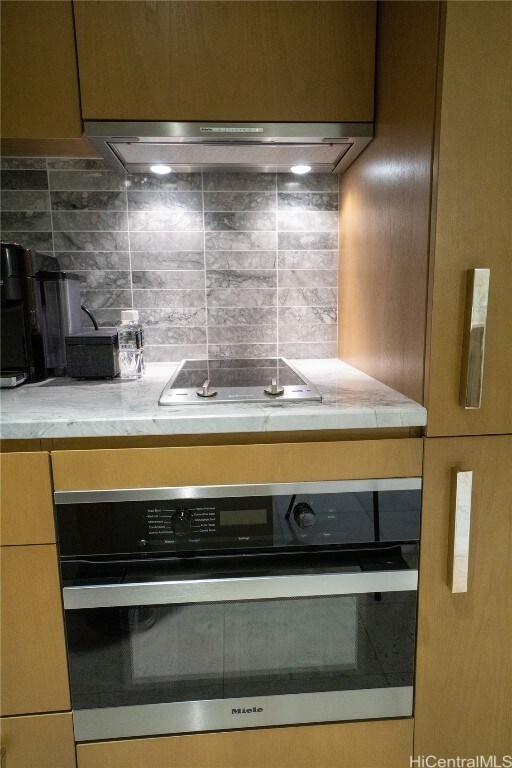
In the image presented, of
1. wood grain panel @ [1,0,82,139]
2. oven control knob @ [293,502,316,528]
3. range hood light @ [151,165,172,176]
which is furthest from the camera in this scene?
range hood light @ [151,165,172,176]

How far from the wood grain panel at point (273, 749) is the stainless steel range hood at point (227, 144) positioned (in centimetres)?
132

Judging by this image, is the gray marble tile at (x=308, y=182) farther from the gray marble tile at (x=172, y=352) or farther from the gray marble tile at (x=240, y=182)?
the gray marble tile at (x=172, y=352)

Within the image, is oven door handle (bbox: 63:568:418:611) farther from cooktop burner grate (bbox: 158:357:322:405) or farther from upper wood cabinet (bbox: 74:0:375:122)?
upper wood cabinet (bbox: 74:0:375:122)

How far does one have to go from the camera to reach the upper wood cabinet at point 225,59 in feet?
3.29

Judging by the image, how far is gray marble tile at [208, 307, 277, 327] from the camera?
4.80 ft

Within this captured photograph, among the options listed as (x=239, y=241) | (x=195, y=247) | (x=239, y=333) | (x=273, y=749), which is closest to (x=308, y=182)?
(x=239, y=241)

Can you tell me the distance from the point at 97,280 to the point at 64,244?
0.14 metres

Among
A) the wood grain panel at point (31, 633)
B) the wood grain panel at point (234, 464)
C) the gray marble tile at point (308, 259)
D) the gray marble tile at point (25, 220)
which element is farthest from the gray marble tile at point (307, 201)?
the wood grain panel at point (31, 633)

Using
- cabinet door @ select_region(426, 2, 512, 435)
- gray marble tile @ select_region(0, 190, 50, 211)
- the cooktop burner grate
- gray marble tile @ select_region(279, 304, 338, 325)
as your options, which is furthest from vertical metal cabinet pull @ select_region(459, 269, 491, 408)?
gray marble tile @ select_region(0, 190, 50, 211)

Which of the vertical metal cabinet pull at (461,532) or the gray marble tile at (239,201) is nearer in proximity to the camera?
the vertical metal cabinet pull at (461,532)

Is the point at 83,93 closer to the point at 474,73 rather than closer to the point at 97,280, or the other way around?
the point at 97,280

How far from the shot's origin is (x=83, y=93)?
103 centimetres

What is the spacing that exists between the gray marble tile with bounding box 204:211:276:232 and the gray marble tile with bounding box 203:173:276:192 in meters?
0.07

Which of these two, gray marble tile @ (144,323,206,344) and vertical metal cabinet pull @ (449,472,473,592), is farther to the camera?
gray marble tile @ (144,323,206,344)
